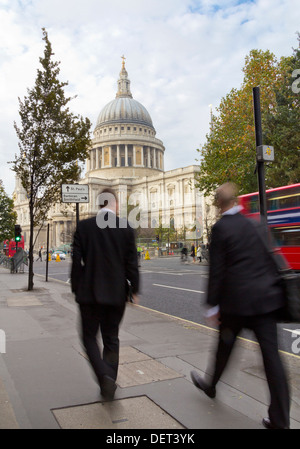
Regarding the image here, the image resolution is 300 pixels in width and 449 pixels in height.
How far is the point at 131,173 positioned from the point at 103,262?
333 feet

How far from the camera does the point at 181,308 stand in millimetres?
8984

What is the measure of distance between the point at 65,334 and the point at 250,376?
2898 millimetres

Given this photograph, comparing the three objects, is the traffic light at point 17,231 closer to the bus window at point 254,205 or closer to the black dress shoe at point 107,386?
the bus window at point 254,205

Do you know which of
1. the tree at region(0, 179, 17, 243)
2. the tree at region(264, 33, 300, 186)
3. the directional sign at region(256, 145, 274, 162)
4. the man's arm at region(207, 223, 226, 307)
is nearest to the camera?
the man's arm at region(207, 223, 226, 307)

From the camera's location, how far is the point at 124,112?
359ft

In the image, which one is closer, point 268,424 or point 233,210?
point 268,424

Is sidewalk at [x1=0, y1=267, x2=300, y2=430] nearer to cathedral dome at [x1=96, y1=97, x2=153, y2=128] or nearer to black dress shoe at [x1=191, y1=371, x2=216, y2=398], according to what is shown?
black dress shoe at [x1=191, y1=371, x2=216, y2=398]

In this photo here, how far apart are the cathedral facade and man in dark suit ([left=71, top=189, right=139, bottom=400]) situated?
82134 millimetres

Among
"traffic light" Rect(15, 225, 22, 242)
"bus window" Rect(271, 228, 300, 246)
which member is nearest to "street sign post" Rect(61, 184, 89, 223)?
"bus window" Rect(271, 228, 300, 246)

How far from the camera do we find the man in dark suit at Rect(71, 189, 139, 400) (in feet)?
11.2

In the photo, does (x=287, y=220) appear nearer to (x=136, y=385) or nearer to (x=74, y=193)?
(x=74, y=193)

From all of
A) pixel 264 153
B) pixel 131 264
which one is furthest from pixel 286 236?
pixel 131 264
